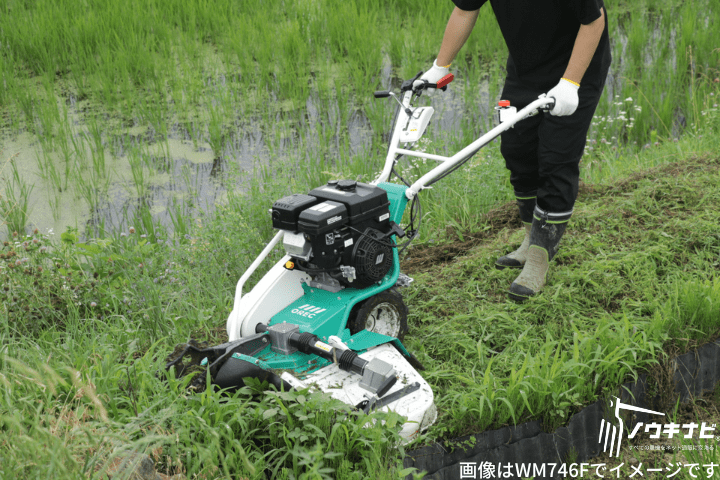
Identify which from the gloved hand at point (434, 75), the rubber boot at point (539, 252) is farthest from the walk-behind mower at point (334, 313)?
the rubber boot at point (539, 252)

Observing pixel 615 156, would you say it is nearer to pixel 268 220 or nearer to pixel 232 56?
pixel 268 220

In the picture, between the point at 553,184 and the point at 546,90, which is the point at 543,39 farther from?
the point at 553,184

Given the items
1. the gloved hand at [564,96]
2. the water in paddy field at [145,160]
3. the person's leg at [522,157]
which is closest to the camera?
the gloved hand at [564,96]

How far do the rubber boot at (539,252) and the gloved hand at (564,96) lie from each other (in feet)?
2.00

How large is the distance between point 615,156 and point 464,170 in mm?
1746

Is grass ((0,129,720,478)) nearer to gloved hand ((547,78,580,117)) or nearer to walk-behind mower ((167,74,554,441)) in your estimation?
walk-behind mower ((167,74,554,441))

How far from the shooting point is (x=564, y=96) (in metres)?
2.84

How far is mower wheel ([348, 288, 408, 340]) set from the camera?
270 cm

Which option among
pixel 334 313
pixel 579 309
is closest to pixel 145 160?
pixel 334 313

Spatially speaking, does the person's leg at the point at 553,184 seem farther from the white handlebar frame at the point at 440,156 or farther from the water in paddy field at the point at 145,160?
the water in paddy field at the point at 145,160

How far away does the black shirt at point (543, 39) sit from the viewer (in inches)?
116

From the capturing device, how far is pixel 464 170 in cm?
475

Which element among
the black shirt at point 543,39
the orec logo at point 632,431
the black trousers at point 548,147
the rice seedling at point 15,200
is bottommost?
the orec logo at point 632,431

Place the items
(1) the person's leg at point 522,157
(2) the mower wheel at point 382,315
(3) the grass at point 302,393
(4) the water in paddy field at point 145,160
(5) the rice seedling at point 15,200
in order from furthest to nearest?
1. (4) the water in paddy field at point 145,160
2. (5) the rice seedling at point 15,200
3. (1) the person's leg at point 522,157
4. (2) the mower wheel at point 382,315
5. (3) the grass at point 302,393
